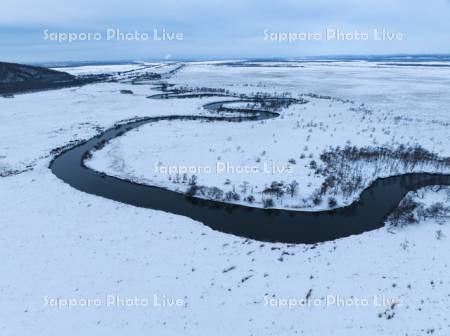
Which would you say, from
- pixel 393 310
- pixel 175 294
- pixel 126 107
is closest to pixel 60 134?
pixel 126 107

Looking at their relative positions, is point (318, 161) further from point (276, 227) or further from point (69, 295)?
point (69, 295)

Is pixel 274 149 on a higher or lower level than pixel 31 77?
lower

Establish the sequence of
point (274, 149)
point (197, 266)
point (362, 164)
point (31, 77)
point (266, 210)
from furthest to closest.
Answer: point (31, 77) → point (274, 149) → point (362, 164) → point (266, 210) → point (197, 266)

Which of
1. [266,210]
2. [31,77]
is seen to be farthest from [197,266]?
[31,77]

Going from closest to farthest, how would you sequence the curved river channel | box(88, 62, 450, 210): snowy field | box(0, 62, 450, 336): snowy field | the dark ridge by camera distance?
box(0, 62, 450, 336): snowy field → the curved river channel → box(88, 62, 450, 210): snowy field → the dark ridge

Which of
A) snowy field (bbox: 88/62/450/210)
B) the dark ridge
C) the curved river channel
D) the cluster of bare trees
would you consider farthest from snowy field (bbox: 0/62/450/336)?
the dark ridge

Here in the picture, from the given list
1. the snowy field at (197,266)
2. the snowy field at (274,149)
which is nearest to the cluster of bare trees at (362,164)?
the snowy field at (274,149)

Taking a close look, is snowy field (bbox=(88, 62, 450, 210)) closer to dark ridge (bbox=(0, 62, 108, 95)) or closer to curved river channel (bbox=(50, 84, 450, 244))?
curved river channel (bbox=(50, 84, 450, 244))

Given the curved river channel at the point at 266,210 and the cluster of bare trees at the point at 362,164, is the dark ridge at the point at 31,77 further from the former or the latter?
the cluster of bare trees at the point at 362,164

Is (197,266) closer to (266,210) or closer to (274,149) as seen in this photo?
(266,210)
